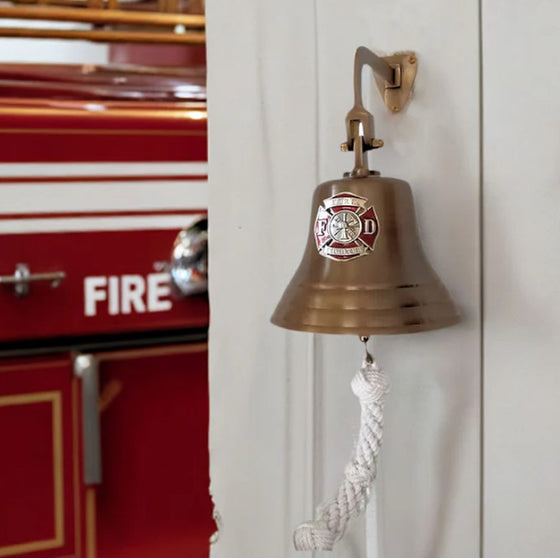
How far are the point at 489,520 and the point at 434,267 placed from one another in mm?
240

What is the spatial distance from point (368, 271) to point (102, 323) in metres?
0.82

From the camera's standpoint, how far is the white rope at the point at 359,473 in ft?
2.73

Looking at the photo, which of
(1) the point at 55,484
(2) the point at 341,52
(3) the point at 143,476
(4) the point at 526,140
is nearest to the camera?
(4) the point at 526,140

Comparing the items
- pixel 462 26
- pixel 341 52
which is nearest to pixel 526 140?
pixel 462 26

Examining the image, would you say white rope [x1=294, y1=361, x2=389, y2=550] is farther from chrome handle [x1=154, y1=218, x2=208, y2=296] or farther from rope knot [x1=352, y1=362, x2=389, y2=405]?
chrome handle [x1=154, y1=218, x2=208, y2=296]

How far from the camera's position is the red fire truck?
143cm

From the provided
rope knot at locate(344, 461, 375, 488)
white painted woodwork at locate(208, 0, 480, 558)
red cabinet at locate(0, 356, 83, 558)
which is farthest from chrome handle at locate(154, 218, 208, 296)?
rope knot at locate(344, 461, 375, 488)

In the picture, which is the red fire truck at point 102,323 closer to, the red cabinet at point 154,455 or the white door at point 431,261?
the red cabinet at point 154,455

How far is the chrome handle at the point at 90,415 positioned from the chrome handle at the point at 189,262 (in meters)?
0.20

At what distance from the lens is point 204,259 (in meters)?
1.54

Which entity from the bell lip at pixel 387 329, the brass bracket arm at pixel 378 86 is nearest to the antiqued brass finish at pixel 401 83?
the brass bracket arm at pixel 378 86

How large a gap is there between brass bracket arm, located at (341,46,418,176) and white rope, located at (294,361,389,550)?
20cm

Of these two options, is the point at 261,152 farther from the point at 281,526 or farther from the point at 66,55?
the point at 66,55

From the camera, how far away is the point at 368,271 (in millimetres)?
779
